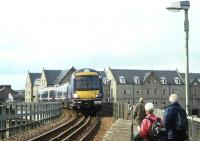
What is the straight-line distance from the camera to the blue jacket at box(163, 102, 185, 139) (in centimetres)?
918

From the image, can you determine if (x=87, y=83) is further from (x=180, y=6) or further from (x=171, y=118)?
(x=171, y=118)

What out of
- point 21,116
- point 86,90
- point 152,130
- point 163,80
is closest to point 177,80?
point 163,80

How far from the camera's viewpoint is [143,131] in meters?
8.87

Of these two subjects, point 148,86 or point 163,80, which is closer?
point 148,86

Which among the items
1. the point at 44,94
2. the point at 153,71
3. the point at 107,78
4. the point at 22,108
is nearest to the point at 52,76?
the point at 107,78

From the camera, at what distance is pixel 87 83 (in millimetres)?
35844

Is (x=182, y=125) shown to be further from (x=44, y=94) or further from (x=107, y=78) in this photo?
(x=107, y=78)

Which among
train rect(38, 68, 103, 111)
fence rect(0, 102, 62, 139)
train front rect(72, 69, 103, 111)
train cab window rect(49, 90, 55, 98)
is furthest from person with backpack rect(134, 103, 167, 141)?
train cab window rect(49, 90, 55, 98)

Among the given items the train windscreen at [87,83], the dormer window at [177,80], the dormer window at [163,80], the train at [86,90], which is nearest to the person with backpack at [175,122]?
the train at [86,90]

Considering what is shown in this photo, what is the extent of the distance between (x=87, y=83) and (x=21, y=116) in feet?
44.6

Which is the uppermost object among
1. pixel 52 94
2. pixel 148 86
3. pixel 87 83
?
pixel 148 86

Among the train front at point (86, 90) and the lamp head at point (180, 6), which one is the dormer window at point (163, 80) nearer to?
the train front at point (86, 90)

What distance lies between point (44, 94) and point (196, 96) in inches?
2127

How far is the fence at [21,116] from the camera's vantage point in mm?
19439
